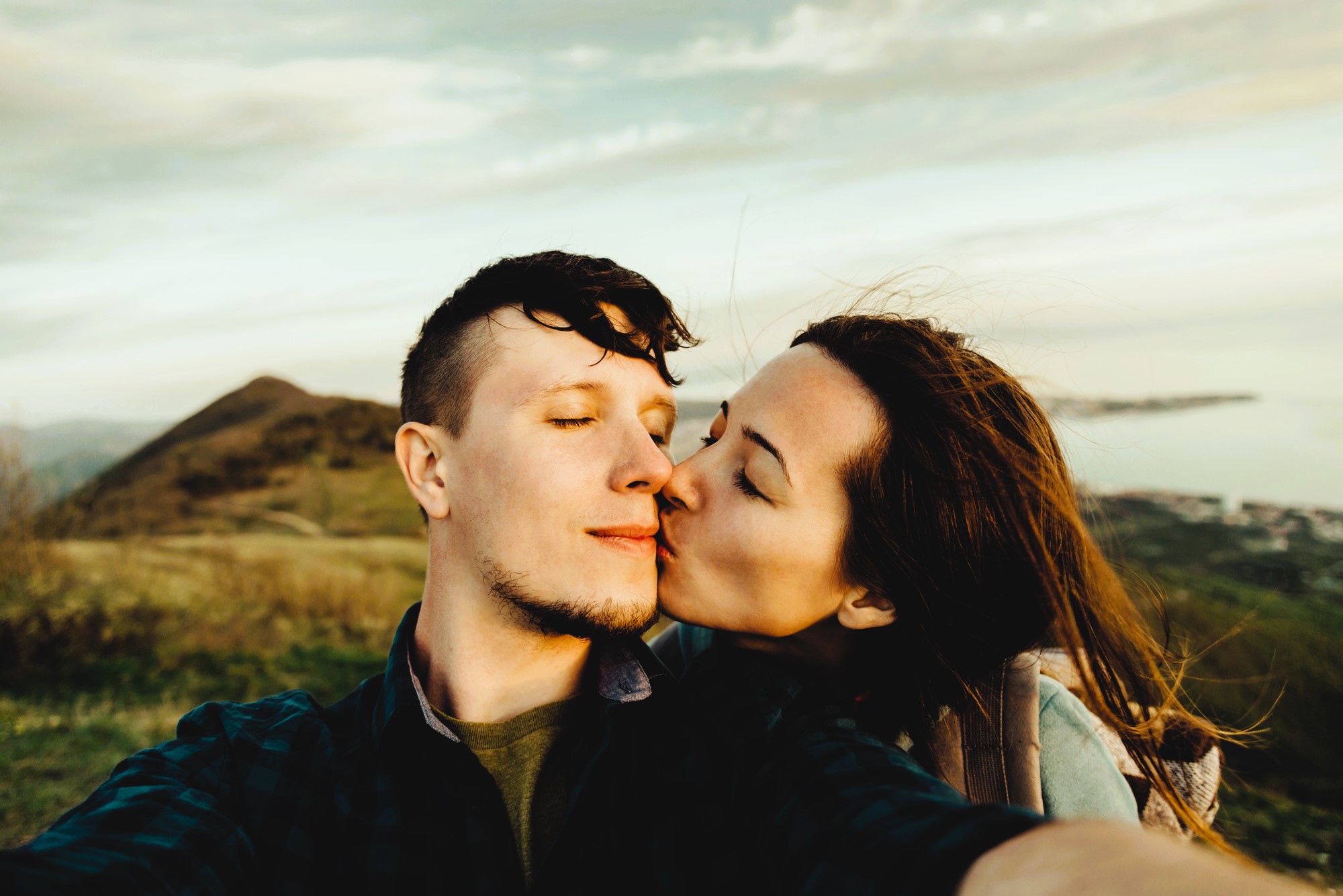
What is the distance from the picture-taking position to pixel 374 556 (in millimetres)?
10914

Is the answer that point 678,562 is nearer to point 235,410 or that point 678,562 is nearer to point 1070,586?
point 1070,586

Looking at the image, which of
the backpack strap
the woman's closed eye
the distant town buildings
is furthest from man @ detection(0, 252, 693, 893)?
the distant town buildings

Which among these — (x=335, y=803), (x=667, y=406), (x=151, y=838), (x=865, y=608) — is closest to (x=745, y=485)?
(x=667, y=406)

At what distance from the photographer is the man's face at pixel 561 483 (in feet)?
8.43

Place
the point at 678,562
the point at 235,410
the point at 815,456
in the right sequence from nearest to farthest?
the point at 815,456
the point at 678,562
the point at 235,410

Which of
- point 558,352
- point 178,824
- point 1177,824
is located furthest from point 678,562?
point 1177,824

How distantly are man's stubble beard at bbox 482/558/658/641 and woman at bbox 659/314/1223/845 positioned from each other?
23 centimetres

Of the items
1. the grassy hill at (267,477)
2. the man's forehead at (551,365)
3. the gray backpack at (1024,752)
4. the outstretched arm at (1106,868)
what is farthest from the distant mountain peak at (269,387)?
the outstretched arm at (1106,868)

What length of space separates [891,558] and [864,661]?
1.76 feet

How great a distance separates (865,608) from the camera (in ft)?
8.86

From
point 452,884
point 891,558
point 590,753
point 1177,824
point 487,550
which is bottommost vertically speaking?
point 1177,824

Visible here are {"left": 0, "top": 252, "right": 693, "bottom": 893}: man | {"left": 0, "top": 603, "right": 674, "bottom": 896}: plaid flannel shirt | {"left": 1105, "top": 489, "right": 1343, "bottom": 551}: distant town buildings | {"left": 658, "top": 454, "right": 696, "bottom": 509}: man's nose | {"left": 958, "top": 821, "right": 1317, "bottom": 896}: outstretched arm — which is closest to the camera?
{"left": 958, "top": 821, "right": 1317, "bottom": 896}: outstretched arm

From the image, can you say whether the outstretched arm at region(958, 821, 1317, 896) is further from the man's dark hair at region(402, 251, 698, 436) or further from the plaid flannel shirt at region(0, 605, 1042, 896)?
the man's dark hair at region(402, 251, 698, 436)

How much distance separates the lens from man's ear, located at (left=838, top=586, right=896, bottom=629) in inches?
106
